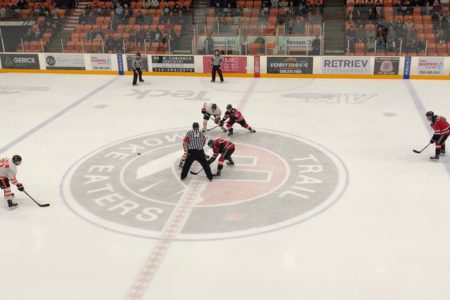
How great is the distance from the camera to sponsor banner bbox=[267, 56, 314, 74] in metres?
19.3

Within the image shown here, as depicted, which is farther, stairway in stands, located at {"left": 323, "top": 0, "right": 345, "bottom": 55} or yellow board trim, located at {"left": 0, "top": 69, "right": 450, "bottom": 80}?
stairway in stands, located at {"left": 323, "top": 0, "right": 345, "bottom": 55}

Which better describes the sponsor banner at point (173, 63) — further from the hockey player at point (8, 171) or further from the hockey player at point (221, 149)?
the hockey player at point (8, 171)

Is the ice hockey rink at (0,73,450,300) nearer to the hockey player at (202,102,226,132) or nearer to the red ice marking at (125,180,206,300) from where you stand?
the red ice marking at (125,180,206,300)

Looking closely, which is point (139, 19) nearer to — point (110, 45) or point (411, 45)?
point (110, 45)

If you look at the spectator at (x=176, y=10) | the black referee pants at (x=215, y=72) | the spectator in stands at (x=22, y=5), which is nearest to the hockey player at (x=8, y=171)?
the black referee pants at (x=215, y=72)

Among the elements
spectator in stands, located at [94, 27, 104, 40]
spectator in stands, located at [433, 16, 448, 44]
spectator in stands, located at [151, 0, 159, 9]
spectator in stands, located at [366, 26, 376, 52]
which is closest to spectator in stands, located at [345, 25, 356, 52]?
spectator in stands, located at [366, 26, 376, 52]

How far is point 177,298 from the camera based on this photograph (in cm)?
664

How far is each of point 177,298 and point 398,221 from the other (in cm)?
408

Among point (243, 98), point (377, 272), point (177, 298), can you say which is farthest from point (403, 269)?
point (243, 98)

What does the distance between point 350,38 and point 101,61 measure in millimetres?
10001

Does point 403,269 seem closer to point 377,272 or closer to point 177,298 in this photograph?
point 377,272

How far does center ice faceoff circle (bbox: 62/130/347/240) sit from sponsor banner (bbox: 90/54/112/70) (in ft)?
29.6

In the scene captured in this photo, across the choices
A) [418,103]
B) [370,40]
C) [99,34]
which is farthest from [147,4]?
[418,103]

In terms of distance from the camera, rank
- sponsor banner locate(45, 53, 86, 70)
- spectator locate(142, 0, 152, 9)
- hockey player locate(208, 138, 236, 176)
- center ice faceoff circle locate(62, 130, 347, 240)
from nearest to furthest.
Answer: center ice faceoff circle locate(62, 130, 347, 240) < hockey player locate(208, 138, 236, 176) < sponsor banner locate(45, 53, 86, 70) < spectator locate(142, 0, 152, 9)
